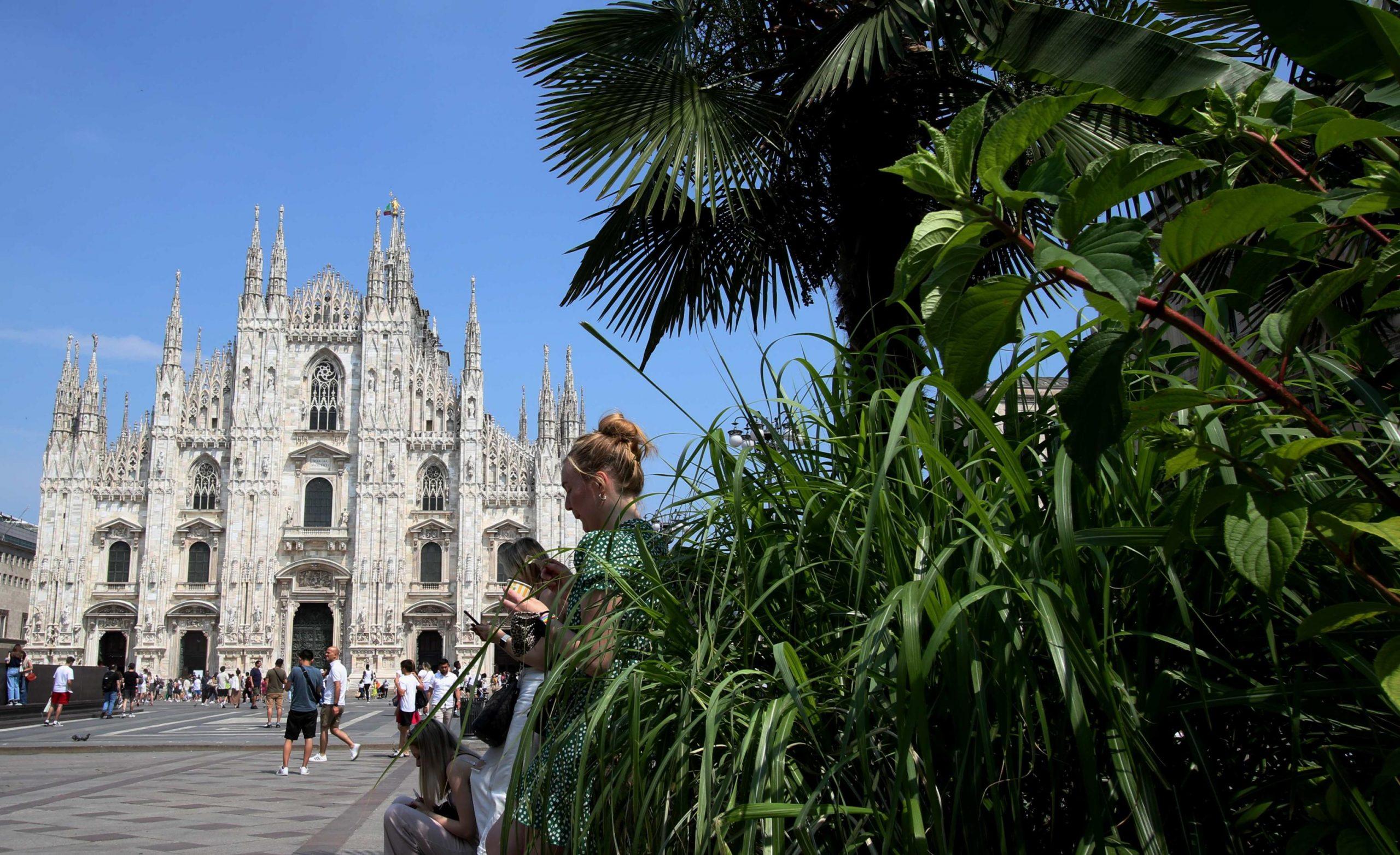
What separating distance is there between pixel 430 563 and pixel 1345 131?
39438 millimetres

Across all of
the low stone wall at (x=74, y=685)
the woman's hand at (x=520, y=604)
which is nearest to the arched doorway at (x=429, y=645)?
the low stone wall at (x=74, y=685)

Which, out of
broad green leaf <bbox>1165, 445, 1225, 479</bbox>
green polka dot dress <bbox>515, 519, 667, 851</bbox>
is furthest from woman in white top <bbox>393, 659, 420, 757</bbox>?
broad green leaf <bbox>1165, 445, 1225, 479</bbox>

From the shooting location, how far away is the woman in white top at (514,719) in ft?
7.68

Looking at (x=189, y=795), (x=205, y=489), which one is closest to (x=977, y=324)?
(x=189, y=795)

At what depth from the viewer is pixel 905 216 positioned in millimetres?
4297

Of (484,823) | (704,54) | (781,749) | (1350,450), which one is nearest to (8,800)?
(484,823)

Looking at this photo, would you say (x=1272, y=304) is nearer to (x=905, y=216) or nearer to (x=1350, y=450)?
(x=905, y=216)

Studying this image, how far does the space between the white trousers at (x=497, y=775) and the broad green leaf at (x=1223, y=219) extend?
196 cm

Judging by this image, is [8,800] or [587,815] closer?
[587,815]

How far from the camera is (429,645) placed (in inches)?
1521

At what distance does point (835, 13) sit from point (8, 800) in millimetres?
7972

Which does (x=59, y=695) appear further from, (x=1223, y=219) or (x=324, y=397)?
(x=1223, y=219)

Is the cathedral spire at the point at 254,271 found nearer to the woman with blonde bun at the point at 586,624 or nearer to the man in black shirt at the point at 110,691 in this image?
the man in black shirt at the point at 110,691

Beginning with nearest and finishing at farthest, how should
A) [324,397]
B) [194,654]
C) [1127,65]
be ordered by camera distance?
[1127,65] < [194,654] < [324,397]
